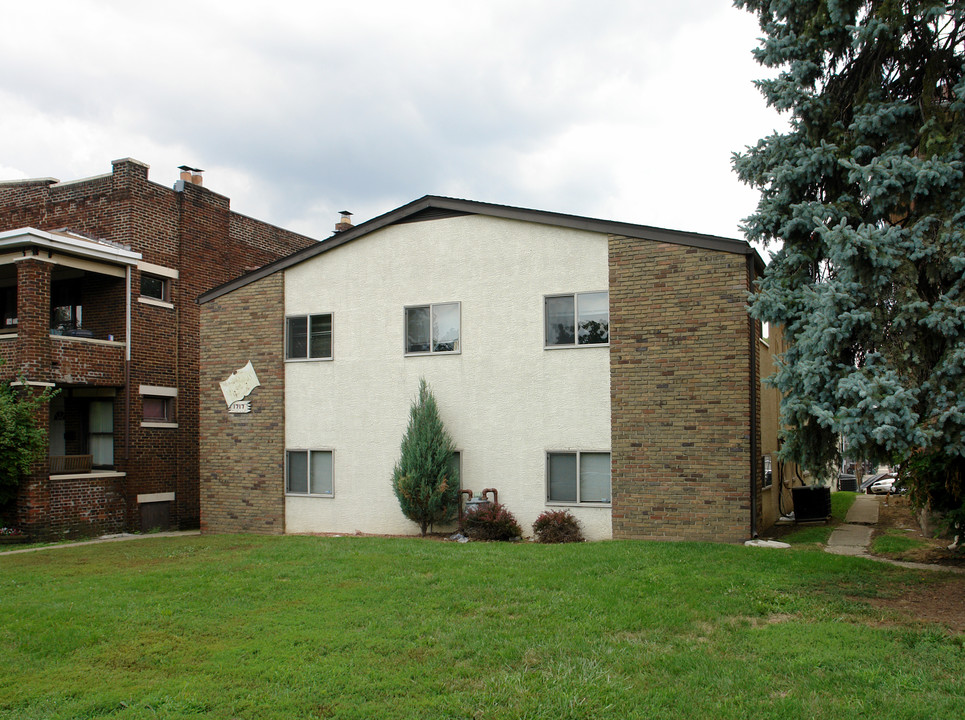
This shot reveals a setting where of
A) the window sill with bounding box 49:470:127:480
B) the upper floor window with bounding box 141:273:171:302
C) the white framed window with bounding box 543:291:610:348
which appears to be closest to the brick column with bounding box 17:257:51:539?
the window sill with bounding box 49:470:127:480

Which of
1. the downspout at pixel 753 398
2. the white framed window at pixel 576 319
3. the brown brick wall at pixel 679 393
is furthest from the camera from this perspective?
the white framed window at pixel 576 319

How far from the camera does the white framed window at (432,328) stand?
15266mm

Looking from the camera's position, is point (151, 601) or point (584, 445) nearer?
point (151, 601)

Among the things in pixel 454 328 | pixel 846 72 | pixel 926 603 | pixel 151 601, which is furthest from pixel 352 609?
pixel 846 72

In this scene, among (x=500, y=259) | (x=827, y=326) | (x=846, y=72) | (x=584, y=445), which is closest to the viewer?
(x=827, y=326)

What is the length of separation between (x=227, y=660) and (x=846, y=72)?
400 inches

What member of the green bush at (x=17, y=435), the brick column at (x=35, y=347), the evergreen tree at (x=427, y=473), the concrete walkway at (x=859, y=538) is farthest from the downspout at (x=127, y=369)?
the concrete walkway at (x=859, y=538)

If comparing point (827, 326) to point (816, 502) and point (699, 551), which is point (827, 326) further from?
point (816, 502)

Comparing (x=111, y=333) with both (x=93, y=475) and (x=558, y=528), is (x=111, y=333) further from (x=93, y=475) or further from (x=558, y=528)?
(x=558, y=528)

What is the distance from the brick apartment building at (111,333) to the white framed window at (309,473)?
3.25 metres

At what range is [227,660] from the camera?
6.62 metres

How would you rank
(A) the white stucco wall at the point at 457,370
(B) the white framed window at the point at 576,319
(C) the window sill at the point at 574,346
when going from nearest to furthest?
(C) the window sill at the point at 574,346 < (B) the white framed window at the point at 576,319 < (A) the white stucco wall at the point at 457,370

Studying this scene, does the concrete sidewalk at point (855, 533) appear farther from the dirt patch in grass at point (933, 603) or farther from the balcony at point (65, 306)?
the balcony at point (65, 306)

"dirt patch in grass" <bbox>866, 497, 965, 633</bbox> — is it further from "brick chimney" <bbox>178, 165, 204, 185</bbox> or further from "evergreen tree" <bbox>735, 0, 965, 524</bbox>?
"brick chimney" <bbox>178, 165, 204, 185</bbox>
